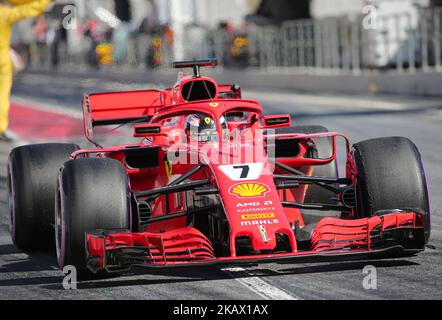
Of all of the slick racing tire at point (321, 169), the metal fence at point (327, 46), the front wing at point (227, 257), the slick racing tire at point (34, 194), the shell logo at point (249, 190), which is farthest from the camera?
the metal fence at point (327, 46)

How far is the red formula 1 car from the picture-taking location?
7.69 meters

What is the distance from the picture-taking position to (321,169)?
393 inches

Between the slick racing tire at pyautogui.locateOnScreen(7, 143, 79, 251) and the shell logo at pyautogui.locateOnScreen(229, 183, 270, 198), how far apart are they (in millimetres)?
1851

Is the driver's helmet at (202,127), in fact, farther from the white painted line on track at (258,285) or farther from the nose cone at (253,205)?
the white painted line on track at (258,285)

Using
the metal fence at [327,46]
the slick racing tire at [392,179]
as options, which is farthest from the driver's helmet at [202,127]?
the metal fence at [327,46]

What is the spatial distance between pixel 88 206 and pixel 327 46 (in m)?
21.8

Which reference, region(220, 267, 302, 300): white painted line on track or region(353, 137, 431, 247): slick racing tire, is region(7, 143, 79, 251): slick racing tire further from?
region(353, 137, 431, 247): slick racing tire

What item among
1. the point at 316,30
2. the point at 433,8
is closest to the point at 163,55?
the point at 316,30

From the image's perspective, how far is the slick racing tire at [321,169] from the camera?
32.2 feet

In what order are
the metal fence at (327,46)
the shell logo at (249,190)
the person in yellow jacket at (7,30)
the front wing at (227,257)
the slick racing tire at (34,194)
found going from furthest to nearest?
the metal fence at (327,46)
the person in yellow jacket at (7,30)
the slick racing tire at (34,194)
the shell logo at (249,190)
the front wing at (227,257)

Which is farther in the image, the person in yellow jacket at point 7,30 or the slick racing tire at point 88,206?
the person in yellow jacket at point 7,30

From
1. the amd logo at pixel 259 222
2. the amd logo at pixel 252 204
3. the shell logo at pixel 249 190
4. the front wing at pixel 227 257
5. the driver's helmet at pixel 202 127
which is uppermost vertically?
the driver's helmet at pixel 202 127

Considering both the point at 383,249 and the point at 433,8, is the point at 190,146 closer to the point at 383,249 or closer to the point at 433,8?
the point at 383,249

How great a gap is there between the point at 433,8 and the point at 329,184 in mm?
16157
